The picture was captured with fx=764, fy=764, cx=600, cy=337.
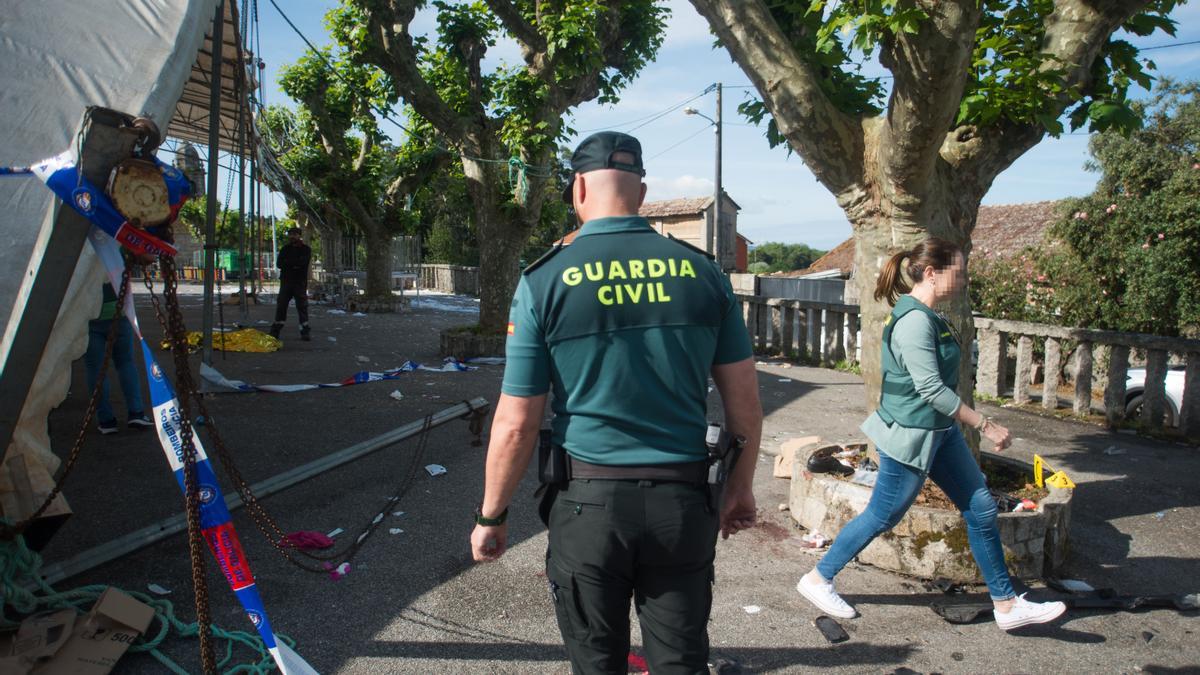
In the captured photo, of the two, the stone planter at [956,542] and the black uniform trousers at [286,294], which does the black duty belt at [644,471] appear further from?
the black uniform trousers at [286,294]

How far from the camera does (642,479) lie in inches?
84.8

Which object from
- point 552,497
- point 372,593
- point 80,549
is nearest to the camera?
point 552,497

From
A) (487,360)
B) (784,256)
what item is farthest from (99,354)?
(784,256)

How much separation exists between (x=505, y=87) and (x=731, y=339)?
35.9 feet

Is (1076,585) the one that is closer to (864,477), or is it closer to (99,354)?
(864,477)

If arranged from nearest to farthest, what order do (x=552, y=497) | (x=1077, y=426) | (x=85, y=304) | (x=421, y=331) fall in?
(x=552, y=497) < (x=85, y=304) < (x=1077, y=426) < (x=421, y=331)

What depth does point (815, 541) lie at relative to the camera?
493 centimetres

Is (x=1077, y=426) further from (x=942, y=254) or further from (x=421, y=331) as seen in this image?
(x=421, y=331)

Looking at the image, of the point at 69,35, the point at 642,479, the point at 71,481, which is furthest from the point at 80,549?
the point at 642,479

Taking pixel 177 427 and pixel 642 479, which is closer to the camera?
pixel 642 479

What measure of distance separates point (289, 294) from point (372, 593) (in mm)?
10506

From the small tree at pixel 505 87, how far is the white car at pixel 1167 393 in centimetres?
851

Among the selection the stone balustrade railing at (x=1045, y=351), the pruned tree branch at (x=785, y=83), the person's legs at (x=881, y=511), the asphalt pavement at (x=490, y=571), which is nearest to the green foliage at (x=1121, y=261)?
the stone balustrade railing at (x=1045, y=351)

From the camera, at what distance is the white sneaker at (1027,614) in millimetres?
3730
